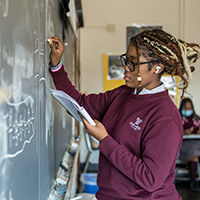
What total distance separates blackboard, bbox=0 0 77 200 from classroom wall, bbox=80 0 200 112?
2320 mm

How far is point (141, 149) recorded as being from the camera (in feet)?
2.99

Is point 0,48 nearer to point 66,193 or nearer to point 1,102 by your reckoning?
point 1,102

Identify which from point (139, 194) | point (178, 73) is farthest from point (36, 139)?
point (178, 73)

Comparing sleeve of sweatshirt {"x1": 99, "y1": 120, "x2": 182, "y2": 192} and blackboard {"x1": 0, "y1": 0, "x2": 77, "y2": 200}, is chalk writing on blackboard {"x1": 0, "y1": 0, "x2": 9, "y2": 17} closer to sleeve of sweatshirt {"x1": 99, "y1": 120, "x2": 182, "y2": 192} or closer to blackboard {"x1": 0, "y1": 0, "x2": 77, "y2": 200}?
blackboard {"x1": 0, "y1": 0, "x2": 77, "y2": 200}

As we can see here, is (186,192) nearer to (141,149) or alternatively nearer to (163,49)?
(141,149)

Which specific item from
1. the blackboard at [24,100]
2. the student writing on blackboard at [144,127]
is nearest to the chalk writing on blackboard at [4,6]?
the blackboard at [24,100]

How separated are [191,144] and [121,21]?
196cm

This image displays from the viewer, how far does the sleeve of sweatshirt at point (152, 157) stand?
817 mm

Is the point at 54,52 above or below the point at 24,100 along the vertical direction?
above

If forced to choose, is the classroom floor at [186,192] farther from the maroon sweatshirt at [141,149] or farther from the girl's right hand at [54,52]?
the girl's right hand at [54,52]

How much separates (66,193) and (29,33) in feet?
2.71

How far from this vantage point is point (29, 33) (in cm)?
72

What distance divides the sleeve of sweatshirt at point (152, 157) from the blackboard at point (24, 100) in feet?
0.95

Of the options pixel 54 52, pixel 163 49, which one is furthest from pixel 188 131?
pixel 54 52
